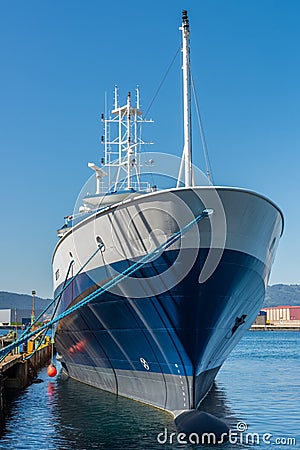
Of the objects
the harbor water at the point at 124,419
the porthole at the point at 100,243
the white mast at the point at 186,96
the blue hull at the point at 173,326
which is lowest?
the harbor water at the point at 124,419

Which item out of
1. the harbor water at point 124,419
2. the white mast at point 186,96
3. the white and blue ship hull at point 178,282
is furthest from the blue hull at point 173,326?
the white mast at point 186,96

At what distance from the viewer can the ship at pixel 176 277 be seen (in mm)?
14508

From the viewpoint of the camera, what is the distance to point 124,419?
16.6 meters

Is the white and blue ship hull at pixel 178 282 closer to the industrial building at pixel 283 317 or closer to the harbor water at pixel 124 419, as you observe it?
the harbor water at pixel 124 419

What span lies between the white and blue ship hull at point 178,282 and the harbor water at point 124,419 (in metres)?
1.02

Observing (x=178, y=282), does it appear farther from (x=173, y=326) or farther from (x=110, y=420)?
(x=110, y=420)

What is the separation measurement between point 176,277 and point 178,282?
140mm

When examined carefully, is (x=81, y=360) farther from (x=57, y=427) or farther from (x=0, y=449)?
(x=0, y=449)

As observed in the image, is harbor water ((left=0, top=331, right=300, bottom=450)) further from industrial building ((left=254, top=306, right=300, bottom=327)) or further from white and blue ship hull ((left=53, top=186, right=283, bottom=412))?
industrial building ((left=254, top=306, right=300, bottom=327))

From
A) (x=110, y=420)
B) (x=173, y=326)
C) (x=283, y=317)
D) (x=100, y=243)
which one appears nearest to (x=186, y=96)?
(x=100, y=243)

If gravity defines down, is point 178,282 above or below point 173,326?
above

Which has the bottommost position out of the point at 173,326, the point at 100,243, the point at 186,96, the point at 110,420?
the point at 110,420

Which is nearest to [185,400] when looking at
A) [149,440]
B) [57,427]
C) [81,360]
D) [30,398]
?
[149,440]

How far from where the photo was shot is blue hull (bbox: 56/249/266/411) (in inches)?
580
